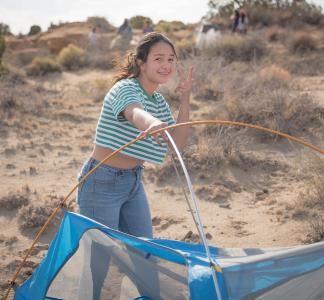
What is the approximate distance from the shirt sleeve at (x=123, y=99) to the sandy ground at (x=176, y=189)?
6.00 ft

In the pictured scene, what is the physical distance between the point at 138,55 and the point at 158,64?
123 mm

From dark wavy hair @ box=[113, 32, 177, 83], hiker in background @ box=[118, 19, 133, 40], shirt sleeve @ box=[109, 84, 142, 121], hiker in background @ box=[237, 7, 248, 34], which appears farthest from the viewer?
hiker in background @ box=[118, 19, 133, 40]

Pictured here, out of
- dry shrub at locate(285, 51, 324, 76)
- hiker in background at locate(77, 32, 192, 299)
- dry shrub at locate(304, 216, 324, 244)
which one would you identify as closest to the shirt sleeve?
hiker in background at locate(77, 32, 192, 299)

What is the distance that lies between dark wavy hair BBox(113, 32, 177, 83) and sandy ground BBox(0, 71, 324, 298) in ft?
5.87

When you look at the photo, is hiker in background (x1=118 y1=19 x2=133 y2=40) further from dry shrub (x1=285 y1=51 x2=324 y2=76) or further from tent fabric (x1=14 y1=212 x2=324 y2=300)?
tent fabric (x1=14 y1=212 x2=324 y2=300)

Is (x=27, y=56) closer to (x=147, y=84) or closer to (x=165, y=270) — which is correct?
(x=147, y=84)

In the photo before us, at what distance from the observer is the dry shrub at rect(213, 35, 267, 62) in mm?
14086

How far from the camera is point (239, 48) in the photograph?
14188 millimetres

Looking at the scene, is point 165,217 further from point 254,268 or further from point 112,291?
point 254,268

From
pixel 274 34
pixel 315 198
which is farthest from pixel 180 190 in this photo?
pixel 274 34

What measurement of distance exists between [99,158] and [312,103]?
5.15 meters

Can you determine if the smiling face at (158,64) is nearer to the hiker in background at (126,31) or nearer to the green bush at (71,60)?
the green bush at (71,60)

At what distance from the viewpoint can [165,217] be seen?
16.6ft

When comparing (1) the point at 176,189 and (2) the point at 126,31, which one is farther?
(2) the point at 126,31
